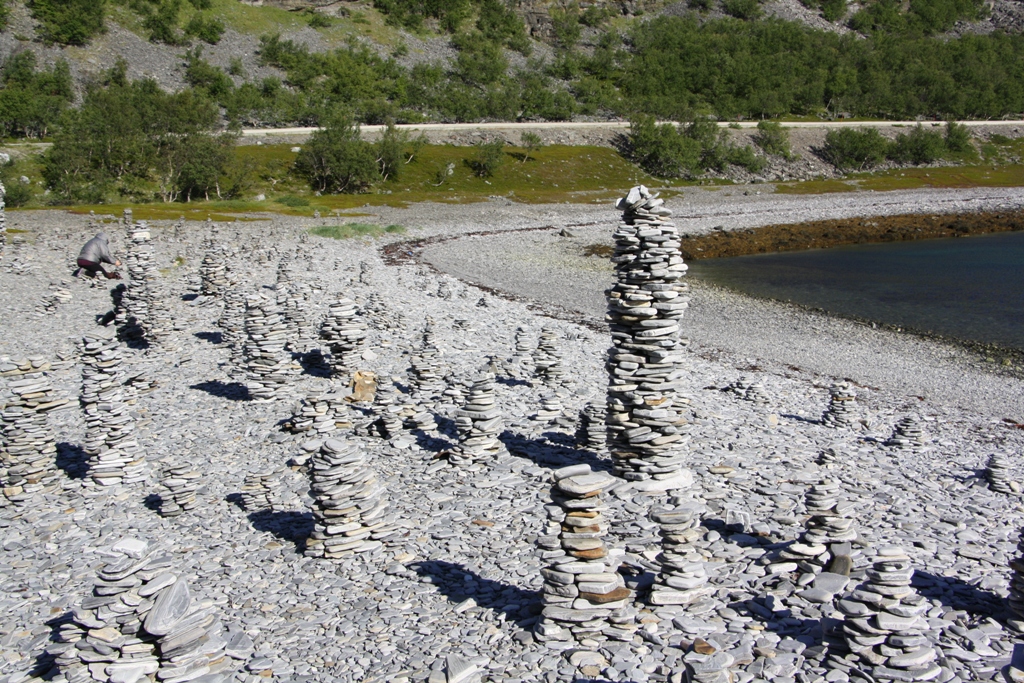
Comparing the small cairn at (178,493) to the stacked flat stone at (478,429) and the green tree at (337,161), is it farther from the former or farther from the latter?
the green tree at (337,161)

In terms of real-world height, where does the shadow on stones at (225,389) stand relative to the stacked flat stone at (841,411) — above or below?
below

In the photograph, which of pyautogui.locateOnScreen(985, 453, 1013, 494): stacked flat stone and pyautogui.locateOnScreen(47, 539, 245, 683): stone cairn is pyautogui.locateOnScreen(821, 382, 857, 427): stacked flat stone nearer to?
pyautogui.locateOnScreen(985, 453, 1013, 494): stacked flat stone

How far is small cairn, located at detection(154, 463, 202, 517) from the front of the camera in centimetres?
1514

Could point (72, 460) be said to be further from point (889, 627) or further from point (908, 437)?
point (908, 437)

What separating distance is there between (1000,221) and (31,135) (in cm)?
10964

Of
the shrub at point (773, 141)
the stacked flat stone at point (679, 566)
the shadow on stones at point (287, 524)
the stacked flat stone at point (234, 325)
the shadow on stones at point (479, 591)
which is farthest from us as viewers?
the shrub at point (773, 141)

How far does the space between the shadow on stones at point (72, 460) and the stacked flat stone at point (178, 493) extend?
123 inches

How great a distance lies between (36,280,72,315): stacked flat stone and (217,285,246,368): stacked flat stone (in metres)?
8.65

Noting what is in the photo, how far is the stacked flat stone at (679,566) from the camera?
36.4ft

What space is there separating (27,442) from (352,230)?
170 ft

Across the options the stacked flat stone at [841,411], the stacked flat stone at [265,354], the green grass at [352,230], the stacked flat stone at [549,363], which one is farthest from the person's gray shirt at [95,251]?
the green grass at [352,230]

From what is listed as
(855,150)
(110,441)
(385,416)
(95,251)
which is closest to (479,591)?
(385,416)

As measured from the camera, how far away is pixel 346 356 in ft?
79.3

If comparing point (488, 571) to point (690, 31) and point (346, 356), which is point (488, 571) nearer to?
point (346, 356)
